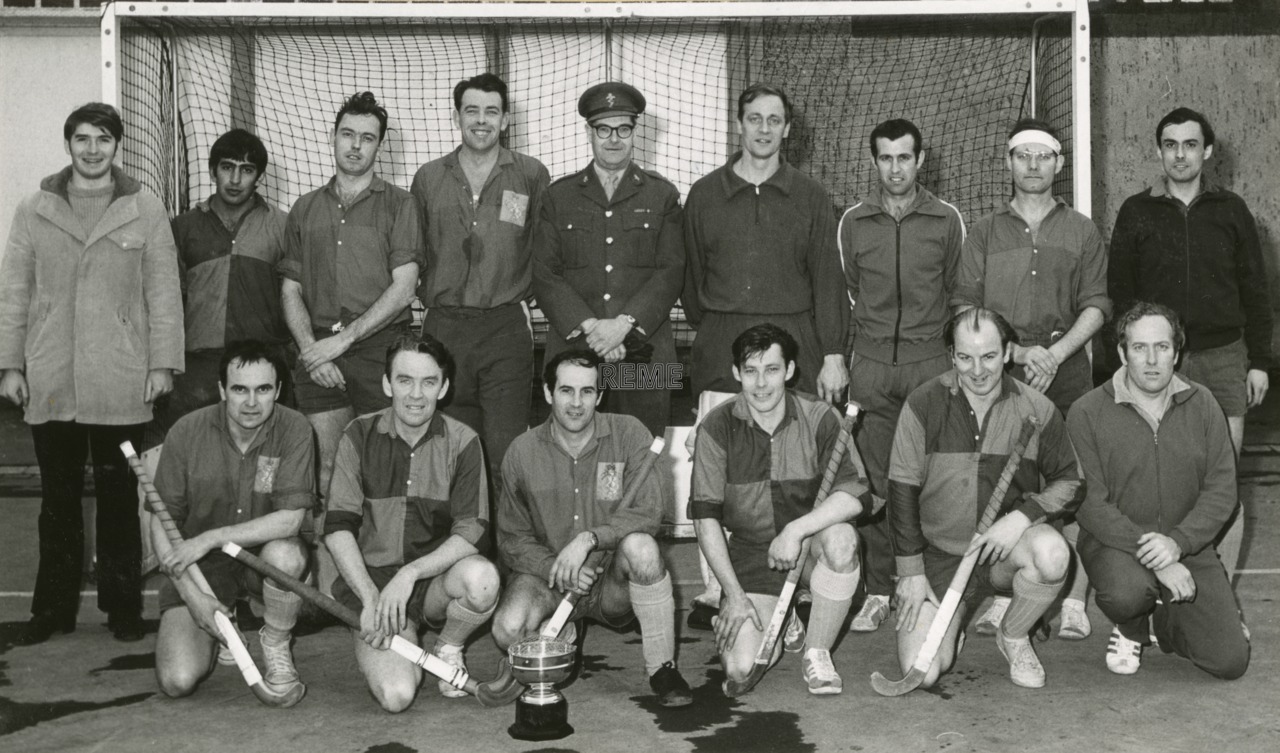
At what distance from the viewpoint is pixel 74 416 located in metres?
4.30

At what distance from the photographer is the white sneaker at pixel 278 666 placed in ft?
12.2

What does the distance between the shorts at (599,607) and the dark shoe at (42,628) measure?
177 cm

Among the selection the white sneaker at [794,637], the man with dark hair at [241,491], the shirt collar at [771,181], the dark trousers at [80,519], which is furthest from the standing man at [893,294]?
the dark trousers at [80,519]

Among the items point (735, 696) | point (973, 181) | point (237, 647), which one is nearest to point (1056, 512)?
point (735, 696)

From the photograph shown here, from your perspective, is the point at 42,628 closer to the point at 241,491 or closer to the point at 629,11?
the point at 241,491

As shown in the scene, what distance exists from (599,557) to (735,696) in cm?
57

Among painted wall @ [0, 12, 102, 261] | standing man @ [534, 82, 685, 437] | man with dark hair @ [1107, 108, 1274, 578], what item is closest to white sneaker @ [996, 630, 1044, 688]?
man with dark hair @ [1107, 108, 1274, 578]

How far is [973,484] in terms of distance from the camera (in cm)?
397

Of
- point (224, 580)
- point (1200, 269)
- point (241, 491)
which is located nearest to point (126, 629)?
point (224, 580)

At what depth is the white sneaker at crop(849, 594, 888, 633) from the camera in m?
4.39

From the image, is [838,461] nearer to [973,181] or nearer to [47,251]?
[47,251]

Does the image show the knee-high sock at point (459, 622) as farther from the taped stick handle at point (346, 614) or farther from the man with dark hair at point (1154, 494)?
the man with dark hair at point (1154, 494)

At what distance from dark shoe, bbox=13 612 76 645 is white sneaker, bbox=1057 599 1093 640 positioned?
327 centimetres

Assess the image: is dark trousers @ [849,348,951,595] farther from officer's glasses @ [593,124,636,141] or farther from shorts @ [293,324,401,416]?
shorts @ [293,324,401,416]
